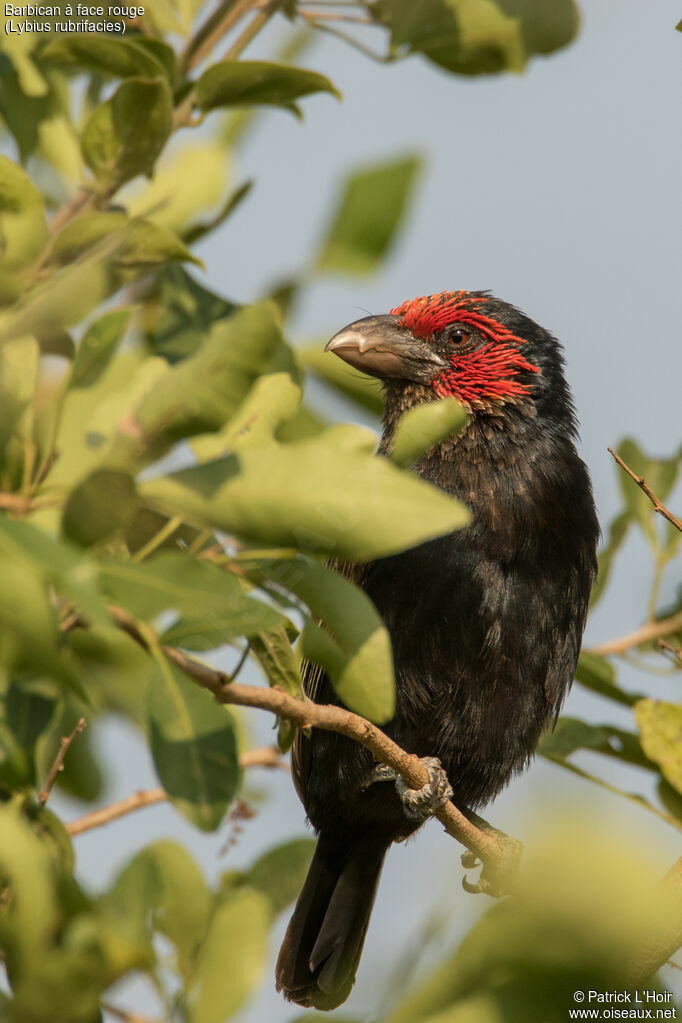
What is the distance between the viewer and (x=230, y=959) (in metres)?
1.92

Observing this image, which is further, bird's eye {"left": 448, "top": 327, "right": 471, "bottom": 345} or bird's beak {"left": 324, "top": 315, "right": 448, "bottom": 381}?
bird's eye {"left": 448, "top": 327, "right": 471, "bottom": 345}

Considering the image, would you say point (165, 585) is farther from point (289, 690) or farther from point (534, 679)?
point (534, 679)

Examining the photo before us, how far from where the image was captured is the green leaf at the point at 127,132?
237 centimetres

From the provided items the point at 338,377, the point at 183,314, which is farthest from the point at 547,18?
the point at 183,314

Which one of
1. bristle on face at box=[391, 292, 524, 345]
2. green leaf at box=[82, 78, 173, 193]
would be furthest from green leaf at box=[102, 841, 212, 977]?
bristle on face at box=[391, 292, 524, 345]

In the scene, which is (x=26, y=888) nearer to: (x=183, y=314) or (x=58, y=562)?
(x=58, y=562)

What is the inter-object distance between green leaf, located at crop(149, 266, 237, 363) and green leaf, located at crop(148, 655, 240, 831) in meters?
0.59

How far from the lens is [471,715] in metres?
3.73

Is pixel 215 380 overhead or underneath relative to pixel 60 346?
overhead

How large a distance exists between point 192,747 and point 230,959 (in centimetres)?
46

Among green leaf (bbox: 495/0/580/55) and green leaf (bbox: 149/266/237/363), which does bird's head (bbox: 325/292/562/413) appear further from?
green leaf (bbox: 149/266/237/363)

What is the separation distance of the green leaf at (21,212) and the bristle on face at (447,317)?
94.4 inches

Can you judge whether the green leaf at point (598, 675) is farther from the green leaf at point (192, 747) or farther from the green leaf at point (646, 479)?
the green leaf at point (192, 747)

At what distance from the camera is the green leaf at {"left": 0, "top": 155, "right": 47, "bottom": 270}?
205 centimetres
